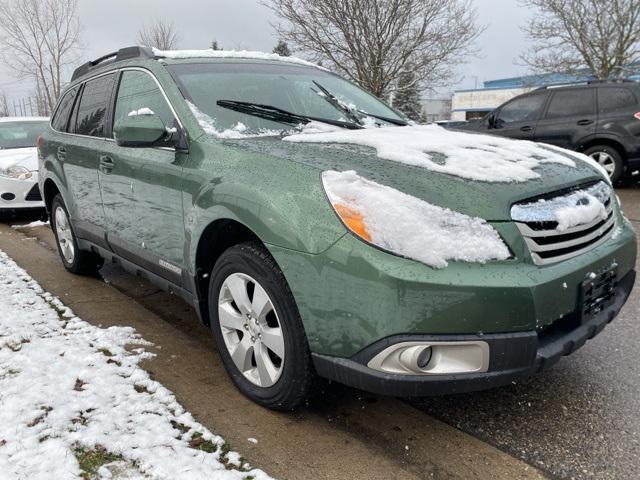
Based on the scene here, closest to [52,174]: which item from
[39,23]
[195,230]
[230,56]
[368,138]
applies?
[230,56]

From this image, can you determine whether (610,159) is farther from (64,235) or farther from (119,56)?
(64,235)

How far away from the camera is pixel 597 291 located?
2.22 metres

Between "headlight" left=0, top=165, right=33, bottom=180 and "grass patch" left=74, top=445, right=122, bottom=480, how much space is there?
6.58 metres

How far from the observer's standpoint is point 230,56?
11.5 feet

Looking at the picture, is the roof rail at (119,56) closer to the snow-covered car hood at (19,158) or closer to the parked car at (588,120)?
the snow-covered car hood at (19,158)

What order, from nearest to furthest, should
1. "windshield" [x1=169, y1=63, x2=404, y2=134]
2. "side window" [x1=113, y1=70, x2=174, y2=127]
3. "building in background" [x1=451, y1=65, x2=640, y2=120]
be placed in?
1. "windshield" [x1=169, y1=63, x2=404, y2=134]
2. "side window" [x1=113, y1=70, x2=174, y2=127]
3. "building in background" [x1=451, y1=65, x2=640, y2=120]

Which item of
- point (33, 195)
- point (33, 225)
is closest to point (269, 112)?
point (33, 225)

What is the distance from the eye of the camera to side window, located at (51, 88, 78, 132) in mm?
4615

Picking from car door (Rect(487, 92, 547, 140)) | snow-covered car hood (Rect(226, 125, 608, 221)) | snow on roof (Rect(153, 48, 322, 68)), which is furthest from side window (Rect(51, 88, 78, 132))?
car door (Rect(487, 92, 547, 140))

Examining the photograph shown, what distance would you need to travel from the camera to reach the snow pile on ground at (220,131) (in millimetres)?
2707

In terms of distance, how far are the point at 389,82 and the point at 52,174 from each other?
11.1 meters

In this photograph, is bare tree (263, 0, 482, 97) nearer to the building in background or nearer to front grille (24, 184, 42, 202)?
front grille (24, 184, 42, 202)

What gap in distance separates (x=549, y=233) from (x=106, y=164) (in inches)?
112

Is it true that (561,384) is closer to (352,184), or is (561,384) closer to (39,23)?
(352,184)
